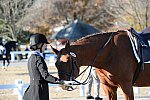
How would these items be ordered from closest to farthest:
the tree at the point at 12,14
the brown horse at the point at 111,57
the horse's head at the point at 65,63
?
the horse's head at the point at 65,63 < the brown horse at the point at 111,57 < the tree at the point at 12,14

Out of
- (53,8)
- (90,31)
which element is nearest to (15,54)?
(90,31)

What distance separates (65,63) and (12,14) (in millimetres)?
37574

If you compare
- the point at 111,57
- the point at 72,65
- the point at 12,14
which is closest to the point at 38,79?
the point at 72,65

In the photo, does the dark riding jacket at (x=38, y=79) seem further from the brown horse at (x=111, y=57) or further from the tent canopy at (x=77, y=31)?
the tent canopy at (x=77, y=31)

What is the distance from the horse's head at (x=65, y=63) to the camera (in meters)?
6.84

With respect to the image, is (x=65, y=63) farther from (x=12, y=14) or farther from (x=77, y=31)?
(x=12, y=14)

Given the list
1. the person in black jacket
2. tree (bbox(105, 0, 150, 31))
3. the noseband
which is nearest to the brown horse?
the noseband

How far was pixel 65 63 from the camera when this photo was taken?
687cm

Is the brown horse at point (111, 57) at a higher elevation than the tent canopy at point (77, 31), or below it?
below

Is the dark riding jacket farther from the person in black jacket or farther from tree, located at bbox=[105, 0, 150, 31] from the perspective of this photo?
tree, located at bbox=[105, 0, 150, 31]

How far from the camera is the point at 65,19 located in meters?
54.9

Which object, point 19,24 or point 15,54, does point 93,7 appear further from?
point 15,54

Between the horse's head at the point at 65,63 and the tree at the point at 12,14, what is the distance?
35457 millimetres

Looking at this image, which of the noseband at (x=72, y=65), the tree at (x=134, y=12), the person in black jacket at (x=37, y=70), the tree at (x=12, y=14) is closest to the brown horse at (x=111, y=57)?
the noseband at (x=72, y=65)
